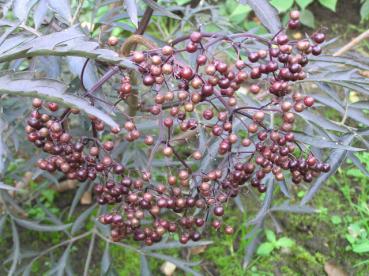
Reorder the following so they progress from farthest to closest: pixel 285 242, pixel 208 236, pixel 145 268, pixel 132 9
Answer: pixel 208 236 → pixel 285 242 → pixel 145 268 → pixel 132 9

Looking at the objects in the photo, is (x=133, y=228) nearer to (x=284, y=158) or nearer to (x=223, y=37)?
(x=284, y=158)

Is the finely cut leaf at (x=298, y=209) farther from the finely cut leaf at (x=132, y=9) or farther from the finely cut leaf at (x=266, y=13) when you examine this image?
the finely cut leaf at (x=132, y=9)

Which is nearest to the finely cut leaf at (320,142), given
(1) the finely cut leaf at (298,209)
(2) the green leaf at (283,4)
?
(1) the finely cut leaf at (298,209)

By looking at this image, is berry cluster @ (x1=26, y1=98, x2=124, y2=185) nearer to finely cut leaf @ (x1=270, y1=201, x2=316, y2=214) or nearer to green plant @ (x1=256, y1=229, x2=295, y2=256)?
finely cut leaf @ (x1=270, y1=201, x2=316, y2=214)

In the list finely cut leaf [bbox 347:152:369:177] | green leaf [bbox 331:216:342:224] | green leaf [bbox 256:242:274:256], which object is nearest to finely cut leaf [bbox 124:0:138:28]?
finely cut leaf [bbox 347:152:369:177]

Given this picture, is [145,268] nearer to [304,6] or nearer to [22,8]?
[22,8]

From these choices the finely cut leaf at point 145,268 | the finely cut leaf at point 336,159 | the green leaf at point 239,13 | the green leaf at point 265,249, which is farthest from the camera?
the green leaf at point 239,13

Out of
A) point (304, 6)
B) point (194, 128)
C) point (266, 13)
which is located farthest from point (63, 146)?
point (304, 6)
